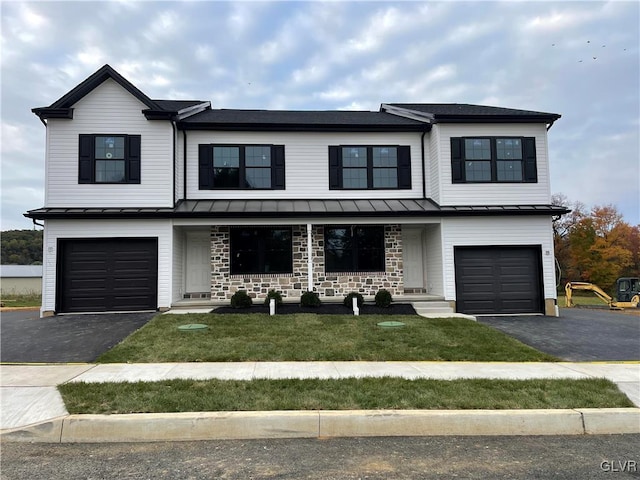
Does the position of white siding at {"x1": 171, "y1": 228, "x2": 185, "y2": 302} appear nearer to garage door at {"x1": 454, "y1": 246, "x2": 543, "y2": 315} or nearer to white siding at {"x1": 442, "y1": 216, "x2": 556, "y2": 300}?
white siding at {"x1": 442, "y1": 216, "x2": 556, "y2": 300}

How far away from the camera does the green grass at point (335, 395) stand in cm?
512

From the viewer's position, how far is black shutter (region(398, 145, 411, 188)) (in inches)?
579

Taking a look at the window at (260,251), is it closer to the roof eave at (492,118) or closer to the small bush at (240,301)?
the small bush at (240,301)

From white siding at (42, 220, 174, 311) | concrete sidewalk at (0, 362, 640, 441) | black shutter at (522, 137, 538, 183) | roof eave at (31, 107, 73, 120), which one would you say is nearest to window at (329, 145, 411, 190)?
black shutter at (522, 137, 538, 183)

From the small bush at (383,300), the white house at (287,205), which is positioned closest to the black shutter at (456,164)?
the white house at (287,205)

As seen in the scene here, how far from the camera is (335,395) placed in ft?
18.0

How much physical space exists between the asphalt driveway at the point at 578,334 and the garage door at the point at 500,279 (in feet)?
2.17

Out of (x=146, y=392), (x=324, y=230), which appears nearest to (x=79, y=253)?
(x=324, y=230)

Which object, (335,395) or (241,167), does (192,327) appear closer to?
(335,395)

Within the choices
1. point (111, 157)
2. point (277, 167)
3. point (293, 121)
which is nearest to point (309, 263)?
point (277, 167)

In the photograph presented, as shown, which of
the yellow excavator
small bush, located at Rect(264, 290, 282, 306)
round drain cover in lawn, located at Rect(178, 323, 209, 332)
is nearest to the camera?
round drain cover in lawn, located at Rect(178, 323, 209, 332)

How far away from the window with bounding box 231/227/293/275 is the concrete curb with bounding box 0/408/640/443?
31.4 ft

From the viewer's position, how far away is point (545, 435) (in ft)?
15.8

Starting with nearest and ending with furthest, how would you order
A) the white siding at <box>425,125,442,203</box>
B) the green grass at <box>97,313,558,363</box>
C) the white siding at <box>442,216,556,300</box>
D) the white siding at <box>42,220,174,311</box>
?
the green grass at <box>97,313,558,363</box> → the white siding at <box>42,220,174,311</box> → the white siding at <box>442,216,556,300</box> → the white siding at <box>425,125,442,203</box>
